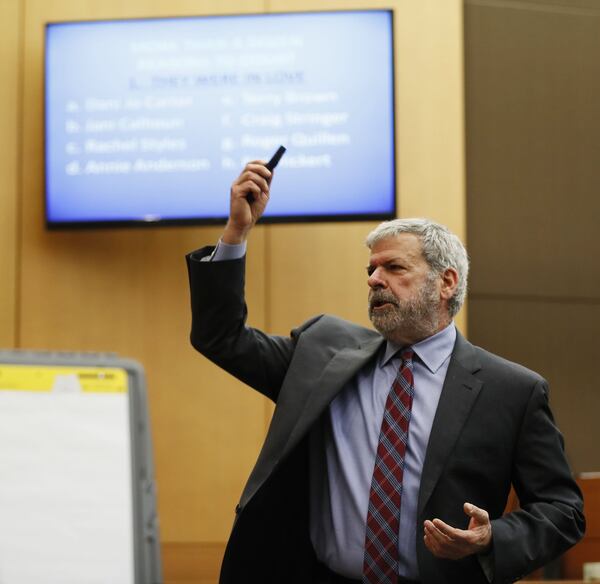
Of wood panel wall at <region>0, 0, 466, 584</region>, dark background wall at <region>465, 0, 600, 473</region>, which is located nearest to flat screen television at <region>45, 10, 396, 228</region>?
wood panel wall at <region>0, 0, 466, 584</region>

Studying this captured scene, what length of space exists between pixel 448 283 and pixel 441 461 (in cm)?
50

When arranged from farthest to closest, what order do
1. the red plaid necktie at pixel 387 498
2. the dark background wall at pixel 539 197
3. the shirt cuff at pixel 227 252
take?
the dark background wall at pixel 539 197, the shirt cuff at pixel 227 252, the red plaid necktie at pixel 387 498

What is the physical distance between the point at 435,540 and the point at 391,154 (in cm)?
228

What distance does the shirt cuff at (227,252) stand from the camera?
200 centimetres

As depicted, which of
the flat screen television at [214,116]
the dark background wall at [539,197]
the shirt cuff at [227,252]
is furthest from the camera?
the dark background wall at [539,197]

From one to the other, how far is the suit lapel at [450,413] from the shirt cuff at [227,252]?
541mm

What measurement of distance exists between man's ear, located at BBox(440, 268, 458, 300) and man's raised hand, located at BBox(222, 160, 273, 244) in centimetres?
52

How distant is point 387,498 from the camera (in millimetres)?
1913

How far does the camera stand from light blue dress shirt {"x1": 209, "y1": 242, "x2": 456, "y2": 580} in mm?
1937

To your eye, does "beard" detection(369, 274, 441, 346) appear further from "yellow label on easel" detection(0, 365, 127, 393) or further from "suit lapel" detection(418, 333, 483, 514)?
"yellow label on easel" detection(0, 365, 127, 393)

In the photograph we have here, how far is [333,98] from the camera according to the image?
12.3ft

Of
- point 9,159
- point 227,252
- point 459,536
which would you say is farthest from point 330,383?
point 9,159

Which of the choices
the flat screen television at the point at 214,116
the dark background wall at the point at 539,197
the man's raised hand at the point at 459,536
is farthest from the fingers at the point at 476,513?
the dark background wall at the point at 539,197

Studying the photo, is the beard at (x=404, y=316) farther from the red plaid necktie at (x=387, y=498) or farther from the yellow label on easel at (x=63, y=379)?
the yellow label on easel at (x=63, y=379)
